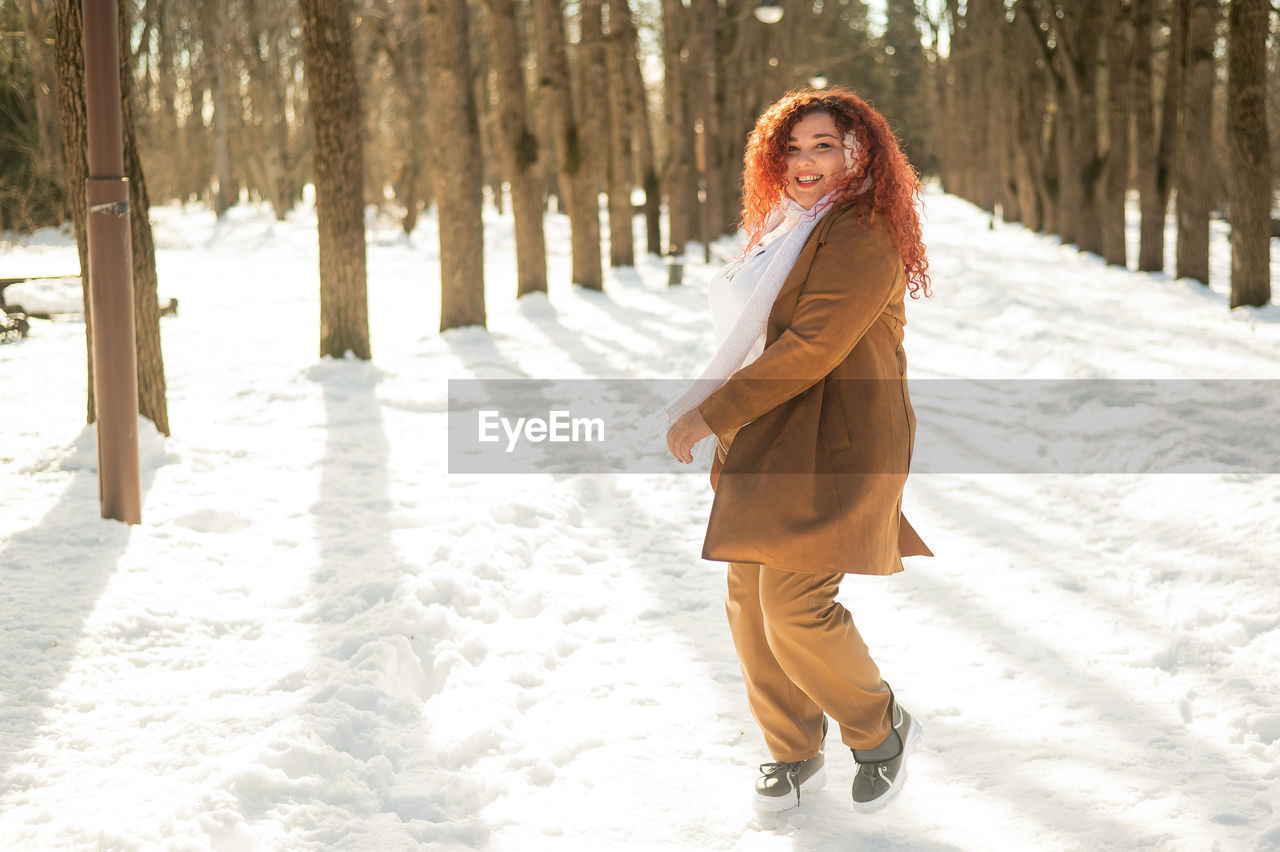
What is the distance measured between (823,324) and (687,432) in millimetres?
428

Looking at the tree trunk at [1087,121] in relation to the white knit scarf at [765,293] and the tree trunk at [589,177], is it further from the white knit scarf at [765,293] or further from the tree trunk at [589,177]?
the white knit scarf at [765,293]

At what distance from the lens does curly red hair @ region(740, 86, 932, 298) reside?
2.83 meters

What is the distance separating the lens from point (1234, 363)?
29.3ft

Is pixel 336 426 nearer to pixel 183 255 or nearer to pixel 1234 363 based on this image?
pixel 1234 363

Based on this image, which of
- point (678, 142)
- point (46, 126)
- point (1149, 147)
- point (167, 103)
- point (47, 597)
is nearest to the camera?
point (47, 597)

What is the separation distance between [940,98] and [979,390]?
1671 inches

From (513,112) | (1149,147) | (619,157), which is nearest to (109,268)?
(513,112)

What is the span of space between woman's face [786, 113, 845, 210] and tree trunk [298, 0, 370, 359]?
7231mm

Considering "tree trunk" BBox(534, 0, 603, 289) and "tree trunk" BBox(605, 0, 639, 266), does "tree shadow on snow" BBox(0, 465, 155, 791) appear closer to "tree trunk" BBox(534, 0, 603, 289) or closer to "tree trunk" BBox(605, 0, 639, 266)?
"tree trunk" BBox(534, 0, 603, 289)

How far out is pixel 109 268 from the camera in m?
5.32

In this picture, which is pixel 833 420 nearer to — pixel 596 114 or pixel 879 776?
pixel 879 776

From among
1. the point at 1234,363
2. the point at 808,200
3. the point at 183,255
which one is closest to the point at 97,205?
the point at 808,200

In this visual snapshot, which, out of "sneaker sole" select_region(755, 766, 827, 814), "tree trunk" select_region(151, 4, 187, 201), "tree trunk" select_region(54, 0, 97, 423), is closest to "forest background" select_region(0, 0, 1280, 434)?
"tree trunk" select_region(54, 0, 97, 423)

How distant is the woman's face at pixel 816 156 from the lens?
285cm
